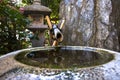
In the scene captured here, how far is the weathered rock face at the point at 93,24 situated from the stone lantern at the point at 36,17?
0.64 metres

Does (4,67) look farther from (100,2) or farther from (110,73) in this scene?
(100,2)

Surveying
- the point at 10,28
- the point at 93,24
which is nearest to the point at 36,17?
the point at 10,28

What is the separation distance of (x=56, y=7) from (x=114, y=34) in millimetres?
3774

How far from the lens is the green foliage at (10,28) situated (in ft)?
10.7

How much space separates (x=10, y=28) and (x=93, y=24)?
4.58ft

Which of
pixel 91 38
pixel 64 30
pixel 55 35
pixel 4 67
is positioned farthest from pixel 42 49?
pixel 64 30

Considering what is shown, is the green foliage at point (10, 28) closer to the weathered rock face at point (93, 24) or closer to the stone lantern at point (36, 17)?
the stone lantern at point (36, 17)

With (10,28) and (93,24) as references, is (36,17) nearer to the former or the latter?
(10,28)

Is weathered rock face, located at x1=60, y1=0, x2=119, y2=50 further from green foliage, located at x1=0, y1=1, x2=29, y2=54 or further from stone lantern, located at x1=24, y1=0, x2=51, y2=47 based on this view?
green foliage, located at x1=0, y1=1, x2=29, y2=54

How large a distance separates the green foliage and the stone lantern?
0.76 feet

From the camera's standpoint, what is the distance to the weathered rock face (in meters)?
2.89

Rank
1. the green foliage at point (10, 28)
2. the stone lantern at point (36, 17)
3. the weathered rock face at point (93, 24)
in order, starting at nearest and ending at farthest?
the weathered rock face at point (93, 24)
the green foliage at point (10, 28)
the stone lantern at point (36, 17)

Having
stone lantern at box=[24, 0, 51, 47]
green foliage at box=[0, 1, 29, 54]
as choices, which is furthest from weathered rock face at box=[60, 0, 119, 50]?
green foliage at box=[0, 1, 29, 54]

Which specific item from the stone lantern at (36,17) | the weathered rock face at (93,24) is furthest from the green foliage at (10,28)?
the weathered rock face at (93,24)
